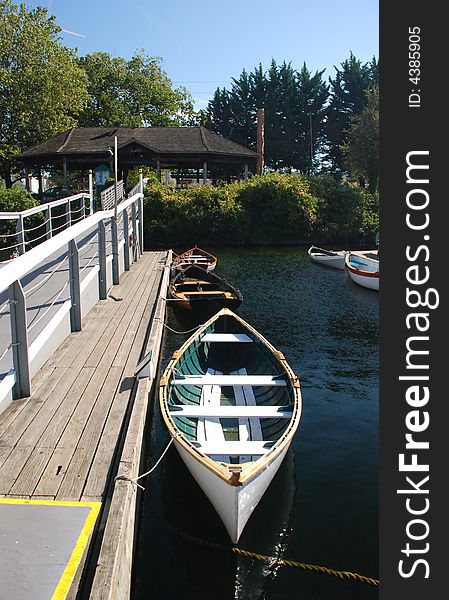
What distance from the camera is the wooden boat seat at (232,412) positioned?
325 inches

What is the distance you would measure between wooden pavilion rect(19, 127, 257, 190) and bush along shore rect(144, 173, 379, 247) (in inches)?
84.4

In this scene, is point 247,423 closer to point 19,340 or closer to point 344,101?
point 19,340

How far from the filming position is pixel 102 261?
42.5ft

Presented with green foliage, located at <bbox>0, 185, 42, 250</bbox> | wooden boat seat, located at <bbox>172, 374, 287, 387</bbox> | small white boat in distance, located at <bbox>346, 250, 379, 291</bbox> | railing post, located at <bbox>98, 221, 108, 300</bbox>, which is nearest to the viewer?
wooden boat seat, located at <bbox>172, 374, 287, 387</bbox>

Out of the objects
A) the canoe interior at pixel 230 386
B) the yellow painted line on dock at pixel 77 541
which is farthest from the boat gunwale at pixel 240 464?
the yellow painted line on dock at pixel 77 541

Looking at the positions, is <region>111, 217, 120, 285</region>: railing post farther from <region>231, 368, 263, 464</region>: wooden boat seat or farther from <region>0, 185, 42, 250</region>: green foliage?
<region>0, 185, 42, 250</region>: green foliage

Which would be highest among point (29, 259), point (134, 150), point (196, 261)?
point (134, 150)

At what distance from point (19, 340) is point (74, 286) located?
3306 mm

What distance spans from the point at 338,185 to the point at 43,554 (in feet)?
136

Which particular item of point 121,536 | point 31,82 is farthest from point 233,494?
point 31,82

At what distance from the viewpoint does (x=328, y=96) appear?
62500 mm

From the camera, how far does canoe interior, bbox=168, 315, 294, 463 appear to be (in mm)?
8289

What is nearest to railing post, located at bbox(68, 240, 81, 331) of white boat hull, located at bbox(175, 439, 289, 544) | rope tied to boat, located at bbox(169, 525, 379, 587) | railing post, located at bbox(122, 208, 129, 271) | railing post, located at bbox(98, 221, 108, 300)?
railing post, located at bbox(98, 221, 108, 300)

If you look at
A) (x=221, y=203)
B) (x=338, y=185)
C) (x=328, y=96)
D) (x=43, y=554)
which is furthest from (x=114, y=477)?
(x=328, y=96)
